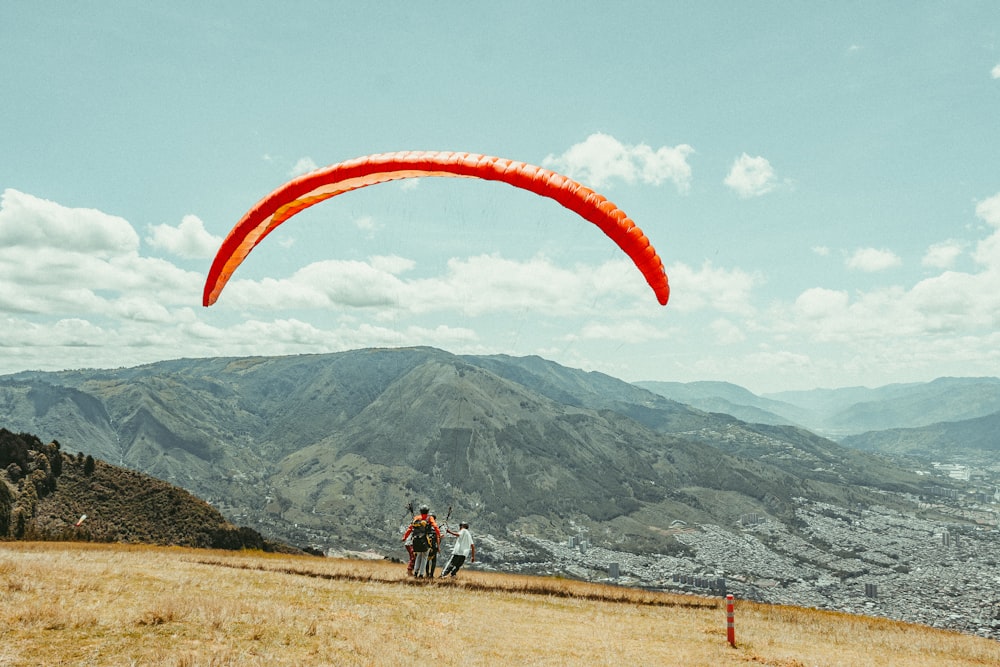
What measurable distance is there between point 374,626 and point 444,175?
1168 cm

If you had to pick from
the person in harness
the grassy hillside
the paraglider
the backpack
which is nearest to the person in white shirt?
the person in harness

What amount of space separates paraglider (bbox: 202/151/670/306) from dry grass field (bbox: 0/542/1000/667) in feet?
27.3

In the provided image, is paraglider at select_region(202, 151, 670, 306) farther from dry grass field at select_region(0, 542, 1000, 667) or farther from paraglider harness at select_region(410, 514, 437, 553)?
paraglider harness at select_region(410, 514, 437, 553)

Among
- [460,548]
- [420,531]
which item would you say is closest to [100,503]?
[420,531]

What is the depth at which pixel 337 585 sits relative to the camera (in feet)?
61.2

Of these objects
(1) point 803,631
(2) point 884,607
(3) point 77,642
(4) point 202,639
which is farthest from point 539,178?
(2) point 884,607

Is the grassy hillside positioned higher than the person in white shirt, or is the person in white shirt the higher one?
the person in white shirt

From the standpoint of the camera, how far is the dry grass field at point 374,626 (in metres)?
9.64

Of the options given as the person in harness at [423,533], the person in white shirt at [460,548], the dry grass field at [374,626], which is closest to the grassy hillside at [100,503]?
the dry grass field at [374,626]

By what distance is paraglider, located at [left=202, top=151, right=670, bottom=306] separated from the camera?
14.0m

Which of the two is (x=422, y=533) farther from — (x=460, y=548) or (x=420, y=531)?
(x=460, y=548)

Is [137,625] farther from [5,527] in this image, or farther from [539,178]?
[5,527]

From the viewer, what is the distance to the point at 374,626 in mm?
12664

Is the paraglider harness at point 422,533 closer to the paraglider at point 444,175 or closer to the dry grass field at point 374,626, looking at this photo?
the dry grass field at point 374,626
